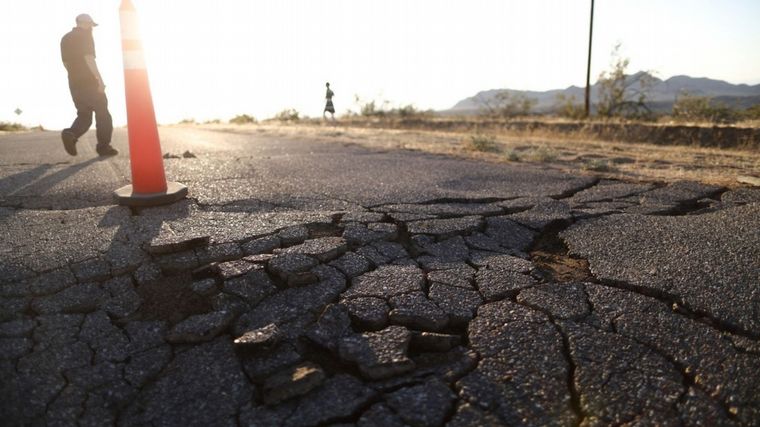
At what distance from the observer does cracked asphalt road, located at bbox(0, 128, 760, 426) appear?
1623 mm

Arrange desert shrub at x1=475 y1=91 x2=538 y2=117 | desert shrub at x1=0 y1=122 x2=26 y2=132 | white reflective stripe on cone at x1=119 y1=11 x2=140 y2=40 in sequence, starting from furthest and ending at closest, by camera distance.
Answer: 1. desert shrub at x1=475 y1=91 x2=538 y2=117
2. desert shrub at x1=0 y1=122 x2=26 y2=132
3. white reflective stripe on cone at x1=119 y1=11 x2=140 y2=40

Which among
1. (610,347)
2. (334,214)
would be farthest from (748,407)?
(334,214)

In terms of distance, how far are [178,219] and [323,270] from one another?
50.6 inches

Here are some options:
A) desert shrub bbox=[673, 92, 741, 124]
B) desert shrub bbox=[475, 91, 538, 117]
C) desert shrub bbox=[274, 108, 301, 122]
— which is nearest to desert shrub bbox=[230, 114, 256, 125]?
desert shrub bbox=[274, 108, 301, 122]

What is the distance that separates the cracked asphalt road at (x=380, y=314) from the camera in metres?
1.62

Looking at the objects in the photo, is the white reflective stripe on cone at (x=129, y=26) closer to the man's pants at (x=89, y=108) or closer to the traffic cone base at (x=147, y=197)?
the traffic cone base at (x=147, y=197)

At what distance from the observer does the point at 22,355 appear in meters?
1.88

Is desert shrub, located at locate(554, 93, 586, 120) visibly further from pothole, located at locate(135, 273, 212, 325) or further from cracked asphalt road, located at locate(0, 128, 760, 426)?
pothole, located at locate(135, 273, 212, 325)

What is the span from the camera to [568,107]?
66.7 feet

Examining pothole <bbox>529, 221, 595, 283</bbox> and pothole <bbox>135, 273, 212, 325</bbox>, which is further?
pothole <bbox>529, 221, 595, 283</bbox>

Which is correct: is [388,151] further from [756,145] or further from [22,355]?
[756,145]

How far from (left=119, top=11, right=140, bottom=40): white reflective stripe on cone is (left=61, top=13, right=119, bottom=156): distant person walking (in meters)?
2.85

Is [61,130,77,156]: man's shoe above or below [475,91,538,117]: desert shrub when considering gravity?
below

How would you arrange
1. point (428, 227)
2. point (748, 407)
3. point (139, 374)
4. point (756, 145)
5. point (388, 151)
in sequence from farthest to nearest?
point (756, 145), point (388, 151), point (428, 227), point (139, 374), point (748, 407)
